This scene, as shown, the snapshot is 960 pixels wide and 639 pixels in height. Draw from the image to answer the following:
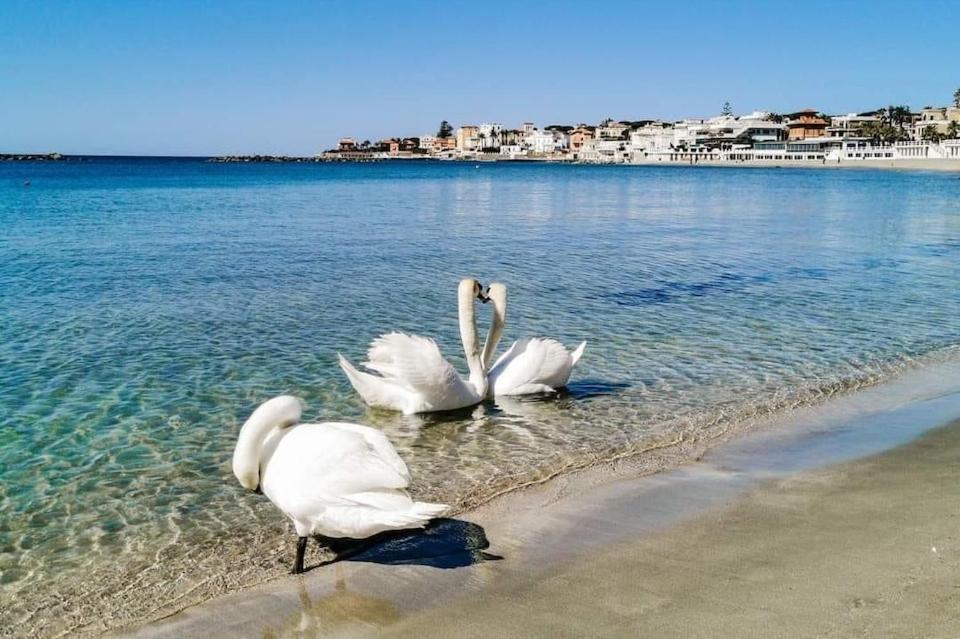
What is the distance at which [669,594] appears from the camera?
436 cm

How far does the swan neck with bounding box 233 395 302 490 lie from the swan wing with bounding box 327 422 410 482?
317 mm

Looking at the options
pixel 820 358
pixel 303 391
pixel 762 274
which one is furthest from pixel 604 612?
pixel 762 274

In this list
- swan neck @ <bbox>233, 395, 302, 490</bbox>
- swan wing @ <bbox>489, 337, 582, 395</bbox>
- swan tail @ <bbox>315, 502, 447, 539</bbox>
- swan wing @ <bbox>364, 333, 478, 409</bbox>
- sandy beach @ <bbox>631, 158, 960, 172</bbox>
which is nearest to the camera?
swan tail @ <bbox>315, 502, 447, 539</bbox>

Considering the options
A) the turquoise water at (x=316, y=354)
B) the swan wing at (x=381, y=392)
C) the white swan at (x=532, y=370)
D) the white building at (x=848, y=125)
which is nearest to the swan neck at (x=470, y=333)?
the white swan at (x=532, y=370)

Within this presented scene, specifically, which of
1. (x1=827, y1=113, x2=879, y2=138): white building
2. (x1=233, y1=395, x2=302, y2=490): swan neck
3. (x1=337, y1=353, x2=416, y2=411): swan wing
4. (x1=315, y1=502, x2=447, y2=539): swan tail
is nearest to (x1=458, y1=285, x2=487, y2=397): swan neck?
(x1=337, y1=353, x2=416, y2=411): swan wing

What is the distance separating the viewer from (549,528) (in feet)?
17.6

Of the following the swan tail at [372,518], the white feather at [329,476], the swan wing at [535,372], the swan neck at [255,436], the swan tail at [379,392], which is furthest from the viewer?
the swan wing at [535,372]

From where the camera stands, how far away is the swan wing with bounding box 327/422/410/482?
15.9 ft

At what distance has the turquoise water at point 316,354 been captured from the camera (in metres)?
5.57

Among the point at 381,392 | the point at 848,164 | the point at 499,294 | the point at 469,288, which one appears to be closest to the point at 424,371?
the point at 381,392

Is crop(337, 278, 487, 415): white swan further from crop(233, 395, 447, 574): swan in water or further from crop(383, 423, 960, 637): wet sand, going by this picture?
crop(383, 423, 960, 637): wet sand

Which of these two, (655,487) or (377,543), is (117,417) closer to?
(377,543)

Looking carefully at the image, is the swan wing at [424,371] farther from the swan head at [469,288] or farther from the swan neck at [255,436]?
the swan neck at [255,436]

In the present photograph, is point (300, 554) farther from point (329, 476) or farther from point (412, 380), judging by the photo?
point (412, 380)
